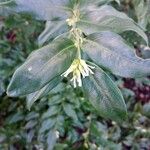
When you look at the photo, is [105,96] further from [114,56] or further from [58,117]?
[58,117]

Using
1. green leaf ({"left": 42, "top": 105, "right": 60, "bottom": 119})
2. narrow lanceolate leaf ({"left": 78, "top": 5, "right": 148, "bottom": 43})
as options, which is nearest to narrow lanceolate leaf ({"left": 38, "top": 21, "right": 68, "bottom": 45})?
narrow lanceolate leaf ({"left": 78, "top": 5, "right": 148, "bottom": 43})

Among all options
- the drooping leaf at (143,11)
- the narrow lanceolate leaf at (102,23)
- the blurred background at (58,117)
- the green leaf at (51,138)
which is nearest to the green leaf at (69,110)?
the blurred background at (58,117)

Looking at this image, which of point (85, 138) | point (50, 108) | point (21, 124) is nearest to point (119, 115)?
point (50, 108)

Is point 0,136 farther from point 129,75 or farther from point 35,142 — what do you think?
point 129,75

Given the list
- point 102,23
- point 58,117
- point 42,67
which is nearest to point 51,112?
point 58,117

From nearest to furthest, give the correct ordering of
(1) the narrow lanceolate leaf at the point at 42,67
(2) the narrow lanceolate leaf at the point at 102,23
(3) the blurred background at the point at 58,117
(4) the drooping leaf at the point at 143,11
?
(1) the narrow lanceolate leaf at the point at 42,67
(2) the narrow lanceolate leaf at the point at 102,23
(4) the drooping leaf at the point at 143,11
(3) the blurred background at the point at 58,117

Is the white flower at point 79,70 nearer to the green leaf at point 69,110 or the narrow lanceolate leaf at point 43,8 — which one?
the narrow lanceolate leaf at point 43,8
